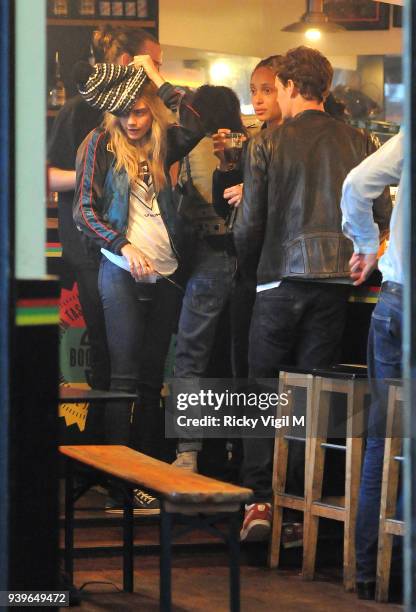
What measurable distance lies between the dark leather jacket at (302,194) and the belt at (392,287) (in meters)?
0.91

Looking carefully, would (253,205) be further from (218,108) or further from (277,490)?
(277,490)

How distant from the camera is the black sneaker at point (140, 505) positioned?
231 inches

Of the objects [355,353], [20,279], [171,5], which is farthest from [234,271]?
[20,279]

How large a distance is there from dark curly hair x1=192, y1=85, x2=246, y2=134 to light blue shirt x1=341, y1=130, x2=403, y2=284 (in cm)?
166

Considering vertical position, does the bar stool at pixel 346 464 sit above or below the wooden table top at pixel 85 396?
below

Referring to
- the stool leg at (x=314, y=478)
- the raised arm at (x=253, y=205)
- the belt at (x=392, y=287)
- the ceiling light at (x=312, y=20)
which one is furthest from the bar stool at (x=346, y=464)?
the ceiling light at (x=312, y=20)

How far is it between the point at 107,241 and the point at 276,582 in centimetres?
184

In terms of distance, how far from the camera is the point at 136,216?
601 centimetres

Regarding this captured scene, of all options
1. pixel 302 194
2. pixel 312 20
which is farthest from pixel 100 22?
pixel 302 194

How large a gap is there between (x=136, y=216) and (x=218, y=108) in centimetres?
67

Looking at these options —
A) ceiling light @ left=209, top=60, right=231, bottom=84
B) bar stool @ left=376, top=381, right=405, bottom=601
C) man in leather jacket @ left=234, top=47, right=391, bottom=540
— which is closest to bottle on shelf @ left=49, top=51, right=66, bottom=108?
ceiling light @ left=209, top=60, right=231, bottom=84

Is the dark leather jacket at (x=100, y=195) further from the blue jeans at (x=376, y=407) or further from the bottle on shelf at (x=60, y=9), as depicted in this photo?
the blue jeans at (x=376, y=407)

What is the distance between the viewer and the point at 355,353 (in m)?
5.64

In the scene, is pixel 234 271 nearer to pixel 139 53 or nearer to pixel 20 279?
pixel 139 53
